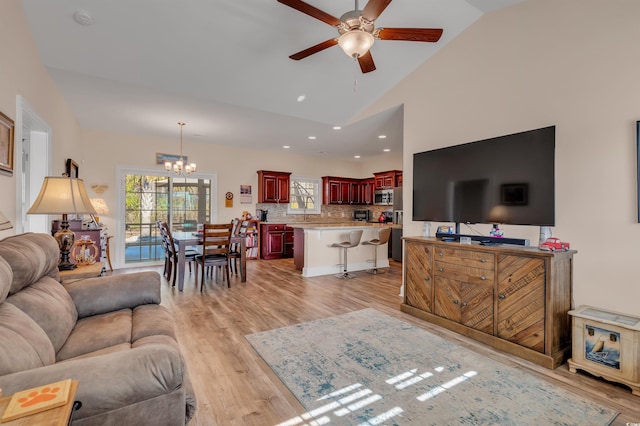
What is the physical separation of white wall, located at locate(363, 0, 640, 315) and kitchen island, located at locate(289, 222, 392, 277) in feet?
9.55

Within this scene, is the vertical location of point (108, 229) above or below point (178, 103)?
below

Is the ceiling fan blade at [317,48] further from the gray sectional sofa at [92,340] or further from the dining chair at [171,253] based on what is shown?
the dining chair at [171,253]

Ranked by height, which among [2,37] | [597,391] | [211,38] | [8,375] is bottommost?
[597,391]

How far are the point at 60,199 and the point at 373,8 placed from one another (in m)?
2.87

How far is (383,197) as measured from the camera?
337 inches

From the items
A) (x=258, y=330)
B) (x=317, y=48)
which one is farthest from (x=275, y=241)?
(x=317, y=48)

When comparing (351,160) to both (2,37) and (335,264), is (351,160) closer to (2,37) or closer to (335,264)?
(335,264)

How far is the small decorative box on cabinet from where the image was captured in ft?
6.70

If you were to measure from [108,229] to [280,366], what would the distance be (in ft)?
17.6

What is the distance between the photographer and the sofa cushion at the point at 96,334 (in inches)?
62.1

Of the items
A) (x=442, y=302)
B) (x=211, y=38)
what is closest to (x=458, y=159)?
(x=442, y=302)

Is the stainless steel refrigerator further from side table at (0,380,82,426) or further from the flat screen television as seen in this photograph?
side table at (0,380,82,426)

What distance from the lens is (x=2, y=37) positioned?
2.24 m

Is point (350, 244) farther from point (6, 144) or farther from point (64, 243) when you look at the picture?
point (6, 144)
